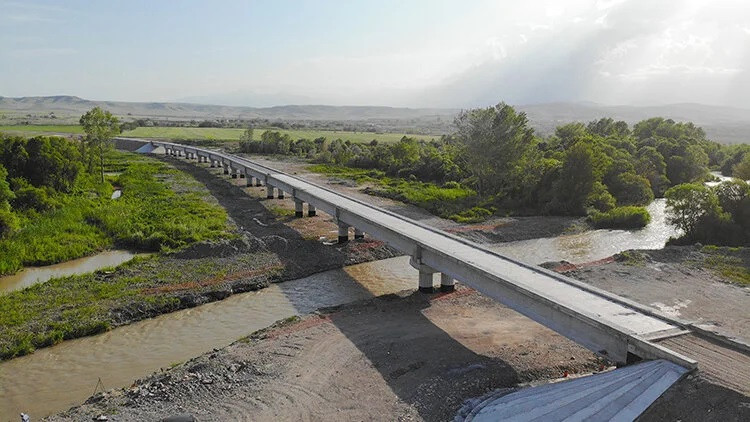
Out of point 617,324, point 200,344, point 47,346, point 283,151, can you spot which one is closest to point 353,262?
point 200,344

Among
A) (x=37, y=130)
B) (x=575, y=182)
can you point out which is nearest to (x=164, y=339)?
(x=575, y=182)

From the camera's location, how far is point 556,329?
15.7 meters

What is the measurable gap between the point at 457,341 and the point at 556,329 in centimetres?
365

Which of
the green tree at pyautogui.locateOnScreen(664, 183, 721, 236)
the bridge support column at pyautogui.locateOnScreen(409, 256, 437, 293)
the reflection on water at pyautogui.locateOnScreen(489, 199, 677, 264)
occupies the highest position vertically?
the green tree at pyautogui.locateOnScreen(664, 183, 721, 236)

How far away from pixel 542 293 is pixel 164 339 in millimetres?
13088

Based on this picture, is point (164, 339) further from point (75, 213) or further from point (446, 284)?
point (75, 213)

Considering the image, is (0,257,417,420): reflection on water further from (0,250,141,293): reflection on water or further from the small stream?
(0,250,141,293): reflection on water

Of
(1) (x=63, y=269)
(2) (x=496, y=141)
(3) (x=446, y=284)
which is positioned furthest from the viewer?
(2) (x=496, y=141)

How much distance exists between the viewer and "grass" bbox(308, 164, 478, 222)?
143 feet

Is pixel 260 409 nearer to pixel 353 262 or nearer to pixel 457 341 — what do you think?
pixel 457 341

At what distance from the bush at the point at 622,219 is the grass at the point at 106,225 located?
27.4 meters

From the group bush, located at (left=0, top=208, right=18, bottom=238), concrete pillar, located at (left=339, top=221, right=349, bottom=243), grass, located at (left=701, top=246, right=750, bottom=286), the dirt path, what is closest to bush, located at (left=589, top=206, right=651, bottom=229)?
the dirt path

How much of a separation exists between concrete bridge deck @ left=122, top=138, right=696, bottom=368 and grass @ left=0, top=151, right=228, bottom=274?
11.3m

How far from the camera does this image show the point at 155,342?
64.3 feet
